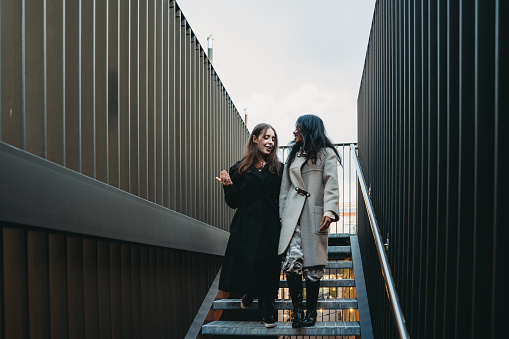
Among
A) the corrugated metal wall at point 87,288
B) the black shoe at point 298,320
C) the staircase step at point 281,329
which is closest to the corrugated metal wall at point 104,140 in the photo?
the corrugated metal wall at point 87,288

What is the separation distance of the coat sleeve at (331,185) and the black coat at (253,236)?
48cm

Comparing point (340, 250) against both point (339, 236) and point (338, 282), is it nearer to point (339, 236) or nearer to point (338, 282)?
point (339, 236)

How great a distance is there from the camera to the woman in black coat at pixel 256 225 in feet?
13.2

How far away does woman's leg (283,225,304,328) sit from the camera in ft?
12.7

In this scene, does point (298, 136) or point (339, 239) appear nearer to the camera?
point (298, 136)

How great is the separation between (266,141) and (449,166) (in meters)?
2.58

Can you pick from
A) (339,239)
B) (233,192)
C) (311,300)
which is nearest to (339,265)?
(311,300)

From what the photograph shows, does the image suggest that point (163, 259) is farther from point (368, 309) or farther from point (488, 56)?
point (488, 56)

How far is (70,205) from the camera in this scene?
2.07 meters

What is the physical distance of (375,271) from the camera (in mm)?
3861

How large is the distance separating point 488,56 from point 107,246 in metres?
1.99

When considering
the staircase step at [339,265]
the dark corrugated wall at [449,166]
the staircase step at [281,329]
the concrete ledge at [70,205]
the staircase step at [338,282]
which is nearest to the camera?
the dark corrugated wall at [449,166]

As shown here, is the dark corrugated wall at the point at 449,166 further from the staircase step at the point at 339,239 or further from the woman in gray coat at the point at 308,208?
the staircase step at the point at 339,239

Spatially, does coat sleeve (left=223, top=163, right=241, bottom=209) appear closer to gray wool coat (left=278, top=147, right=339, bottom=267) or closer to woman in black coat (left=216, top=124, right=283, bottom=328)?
woman in black coat (left=216, top=124, right=283, bottom=328)
